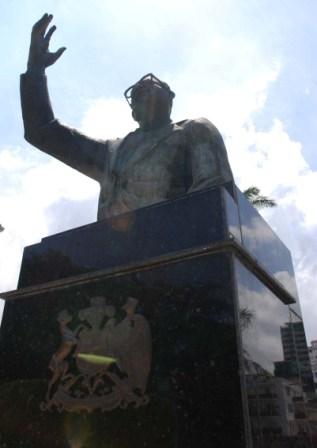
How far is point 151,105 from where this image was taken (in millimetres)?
4422

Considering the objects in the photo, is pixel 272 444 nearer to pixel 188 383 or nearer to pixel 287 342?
pixel 188 383

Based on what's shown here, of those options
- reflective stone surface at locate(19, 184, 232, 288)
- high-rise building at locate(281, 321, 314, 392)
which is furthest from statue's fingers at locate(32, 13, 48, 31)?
high-rise building at locate(281, 321, 314, 392)

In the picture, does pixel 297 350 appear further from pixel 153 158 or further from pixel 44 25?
pixel 44 25

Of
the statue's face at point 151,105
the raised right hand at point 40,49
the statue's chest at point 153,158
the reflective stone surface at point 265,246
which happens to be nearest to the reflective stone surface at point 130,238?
the reflective stone surface at point 265,246

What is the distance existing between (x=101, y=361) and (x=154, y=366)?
1.18ft

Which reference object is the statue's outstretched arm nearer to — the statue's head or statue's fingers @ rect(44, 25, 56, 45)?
statue's fingers @ rect(44, 25, 56, 45)

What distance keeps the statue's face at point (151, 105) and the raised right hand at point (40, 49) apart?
103 cm

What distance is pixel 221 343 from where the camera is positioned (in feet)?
7.45

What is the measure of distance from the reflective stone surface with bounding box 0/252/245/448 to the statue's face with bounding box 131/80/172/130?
2175mm

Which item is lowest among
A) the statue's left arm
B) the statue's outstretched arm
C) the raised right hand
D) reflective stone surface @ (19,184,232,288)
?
reflective stone surface @ (19,184,232,288)

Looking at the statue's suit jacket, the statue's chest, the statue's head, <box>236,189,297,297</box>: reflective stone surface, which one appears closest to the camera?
<box>236,189,297,297</box>: reflective stone surface

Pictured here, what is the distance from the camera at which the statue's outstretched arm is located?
4.55 metres

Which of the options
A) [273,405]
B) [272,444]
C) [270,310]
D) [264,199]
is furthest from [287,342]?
[264,199]

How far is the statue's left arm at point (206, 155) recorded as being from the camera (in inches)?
138
